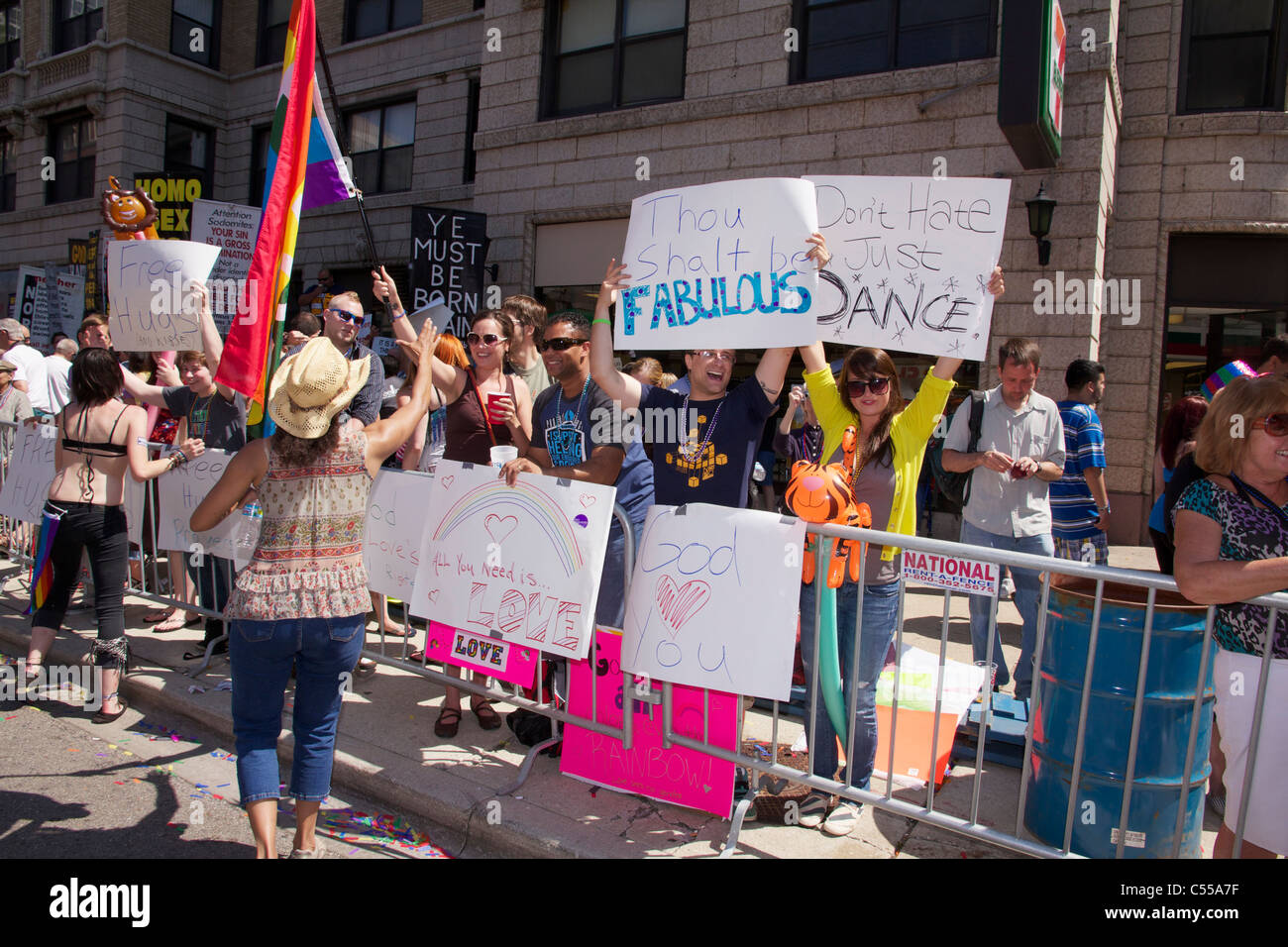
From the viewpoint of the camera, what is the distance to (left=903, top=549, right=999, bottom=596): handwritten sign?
3158 mm

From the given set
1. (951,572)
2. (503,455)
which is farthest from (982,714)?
(503,455)

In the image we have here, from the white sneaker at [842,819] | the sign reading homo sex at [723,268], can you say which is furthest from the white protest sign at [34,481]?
the white sneaker at [842,819]

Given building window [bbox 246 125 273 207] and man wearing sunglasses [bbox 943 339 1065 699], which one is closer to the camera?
man wearing sunglasses [bbox 943 339 1065 699]

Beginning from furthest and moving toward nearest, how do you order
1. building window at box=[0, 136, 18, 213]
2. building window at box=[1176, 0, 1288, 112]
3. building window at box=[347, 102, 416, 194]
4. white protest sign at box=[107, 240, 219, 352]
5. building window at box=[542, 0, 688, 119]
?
building window at box=[0, 136, 18, 213]
building window at box=[347, 102, 416, 194]
building window at box=[542, 0, 688, 119]
building window at box=[1176, 0, 1288, 112]
white protest sign at box=[107, 240, 219, 352]

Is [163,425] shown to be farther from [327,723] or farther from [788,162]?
[788,162]

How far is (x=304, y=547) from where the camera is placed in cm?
299

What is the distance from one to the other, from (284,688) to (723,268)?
7.84ft

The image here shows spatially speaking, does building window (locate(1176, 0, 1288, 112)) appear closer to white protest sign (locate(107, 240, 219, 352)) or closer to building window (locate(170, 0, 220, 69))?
white protest sign (locate(107, 240, 219, 352))

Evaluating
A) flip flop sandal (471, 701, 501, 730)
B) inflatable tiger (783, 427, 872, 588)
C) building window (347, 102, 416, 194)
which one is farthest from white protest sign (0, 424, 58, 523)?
building window (347, 102, 416, 194)

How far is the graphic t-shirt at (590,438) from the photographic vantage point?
407 centimetres

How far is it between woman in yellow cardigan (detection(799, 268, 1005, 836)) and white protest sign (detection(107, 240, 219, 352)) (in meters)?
3.71

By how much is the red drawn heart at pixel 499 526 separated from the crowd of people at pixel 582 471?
23 centimetres

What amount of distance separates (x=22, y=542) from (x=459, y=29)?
1273 centimetres

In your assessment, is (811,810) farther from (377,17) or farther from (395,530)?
(377,17)
